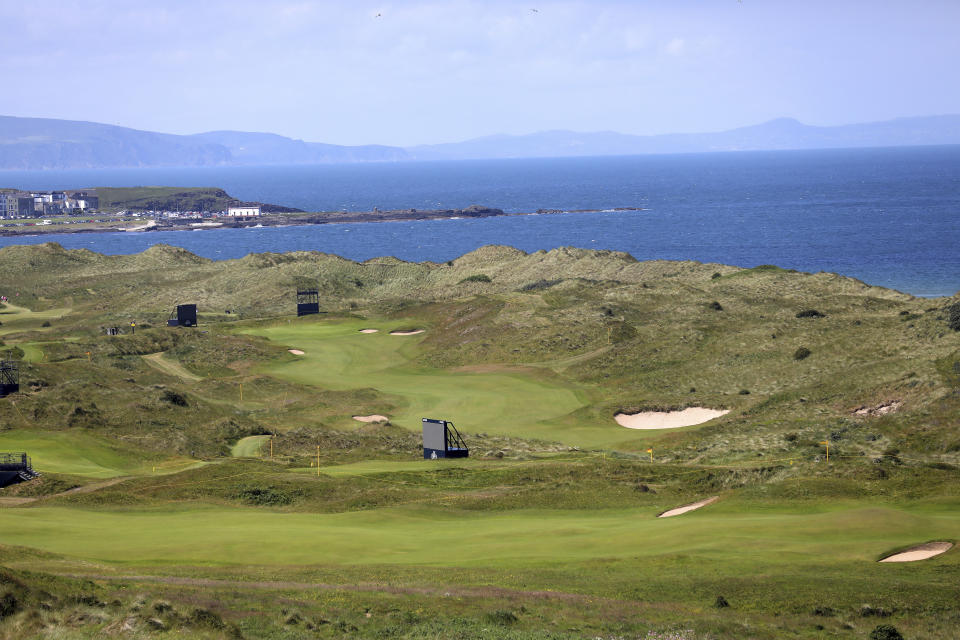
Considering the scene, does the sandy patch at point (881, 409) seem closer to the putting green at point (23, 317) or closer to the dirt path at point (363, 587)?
the dirt path at point (363, 587)

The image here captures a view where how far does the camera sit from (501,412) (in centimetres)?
5244

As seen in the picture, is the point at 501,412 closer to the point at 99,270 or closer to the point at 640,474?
the point at 640,474

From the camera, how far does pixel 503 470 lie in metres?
37.3

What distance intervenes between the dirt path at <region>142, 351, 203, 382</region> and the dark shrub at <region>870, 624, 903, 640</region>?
54.0 meters

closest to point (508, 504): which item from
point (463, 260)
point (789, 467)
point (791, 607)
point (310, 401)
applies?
point (789, 467)

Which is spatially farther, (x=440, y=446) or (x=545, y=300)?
(x=545, y=300)

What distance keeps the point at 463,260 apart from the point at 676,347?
7176 cm

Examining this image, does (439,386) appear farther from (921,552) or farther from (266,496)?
(921,552)

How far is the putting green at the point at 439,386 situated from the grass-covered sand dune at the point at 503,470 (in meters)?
0.34

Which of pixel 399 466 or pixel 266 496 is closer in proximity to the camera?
pixel 266 496

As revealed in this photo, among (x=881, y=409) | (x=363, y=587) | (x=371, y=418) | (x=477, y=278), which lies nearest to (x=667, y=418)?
(x=881, y=409)

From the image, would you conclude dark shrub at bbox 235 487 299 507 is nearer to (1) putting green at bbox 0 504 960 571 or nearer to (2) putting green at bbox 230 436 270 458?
(1) putting green at bbox 0 504 960 571

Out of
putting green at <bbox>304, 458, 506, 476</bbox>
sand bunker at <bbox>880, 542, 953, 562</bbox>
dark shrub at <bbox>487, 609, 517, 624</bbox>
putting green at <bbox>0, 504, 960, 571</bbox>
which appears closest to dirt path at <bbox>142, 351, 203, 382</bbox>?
putting green at <bbox>304, 458, 506, 476</bbox>

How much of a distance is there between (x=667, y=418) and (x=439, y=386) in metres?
15.5
